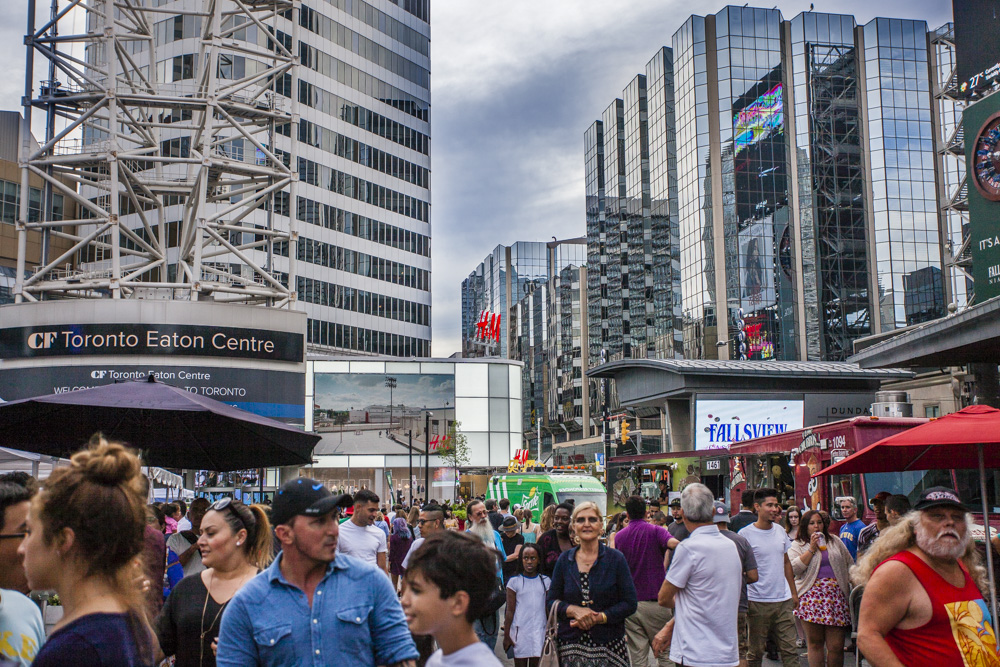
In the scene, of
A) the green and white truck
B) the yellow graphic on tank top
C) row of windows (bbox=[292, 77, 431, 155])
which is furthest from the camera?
row of windows (bbox=[292, 77, 431, 155])

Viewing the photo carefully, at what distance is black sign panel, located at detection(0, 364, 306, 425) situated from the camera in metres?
35.8

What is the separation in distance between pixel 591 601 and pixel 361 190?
67094 mm

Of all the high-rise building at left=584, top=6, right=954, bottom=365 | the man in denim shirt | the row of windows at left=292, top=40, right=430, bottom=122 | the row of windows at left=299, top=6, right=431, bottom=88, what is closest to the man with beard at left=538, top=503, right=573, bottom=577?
the man in denim shirt

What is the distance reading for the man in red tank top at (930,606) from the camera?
4.46m

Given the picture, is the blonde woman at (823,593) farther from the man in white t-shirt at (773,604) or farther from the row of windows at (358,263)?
the row of windows at (358,263)

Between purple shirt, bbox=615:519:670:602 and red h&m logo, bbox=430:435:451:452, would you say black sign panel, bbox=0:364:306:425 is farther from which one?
purple shirt, bbox=615:519:670:602

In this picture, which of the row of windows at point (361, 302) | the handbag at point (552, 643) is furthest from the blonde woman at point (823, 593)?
the row of windows at point (361, 302)

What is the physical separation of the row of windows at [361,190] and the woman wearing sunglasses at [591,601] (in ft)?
206

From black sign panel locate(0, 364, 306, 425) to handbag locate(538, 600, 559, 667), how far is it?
1185 inches

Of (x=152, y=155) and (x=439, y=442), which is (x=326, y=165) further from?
(x=152, y=155)

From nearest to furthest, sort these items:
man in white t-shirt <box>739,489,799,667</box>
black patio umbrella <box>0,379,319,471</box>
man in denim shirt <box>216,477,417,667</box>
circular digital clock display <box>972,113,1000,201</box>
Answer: man in denim shirt <box>216,477,417,667</box>, black patio umbrella <box>0,379,319,471</box>, man in white t-shirt <box>739,489,799,667</box>, circular digital clock display <box>972,113,1000,201</box>

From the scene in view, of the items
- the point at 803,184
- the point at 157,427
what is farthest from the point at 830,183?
the point at 157,427

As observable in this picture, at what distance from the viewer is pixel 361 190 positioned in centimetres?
7181

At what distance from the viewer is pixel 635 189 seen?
381 feet
